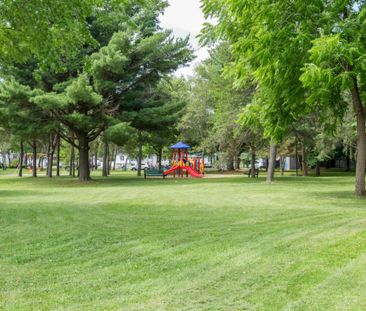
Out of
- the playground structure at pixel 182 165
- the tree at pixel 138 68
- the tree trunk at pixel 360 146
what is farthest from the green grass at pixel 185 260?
the playground structure at pixel 182 165

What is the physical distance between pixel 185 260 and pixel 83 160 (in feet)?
75.7

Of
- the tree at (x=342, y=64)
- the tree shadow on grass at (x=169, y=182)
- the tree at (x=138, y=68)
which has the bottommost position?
the tree shadow on grass at (x=169, y=182)

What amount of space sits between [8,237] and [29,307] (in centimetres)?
395

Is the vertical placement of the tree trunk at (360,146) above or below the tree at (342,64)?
below

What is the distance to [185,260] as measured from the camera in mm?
5871

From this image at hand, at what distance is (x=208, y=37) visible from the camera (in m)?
15.1

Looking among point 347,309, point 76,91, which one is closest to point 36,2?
point 347,309

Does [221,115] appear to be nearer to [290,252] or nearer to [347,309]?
[290,252]

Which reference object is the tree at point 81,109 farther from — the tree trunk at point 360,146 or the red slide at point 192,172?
the tree trunk at point 360,146

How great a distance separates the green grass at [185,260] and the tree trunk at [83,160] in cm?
1715

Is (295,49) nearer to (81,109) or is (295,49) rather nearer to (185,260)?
(185,260)

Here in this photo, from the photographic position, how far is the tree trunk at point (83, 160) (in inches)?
1090

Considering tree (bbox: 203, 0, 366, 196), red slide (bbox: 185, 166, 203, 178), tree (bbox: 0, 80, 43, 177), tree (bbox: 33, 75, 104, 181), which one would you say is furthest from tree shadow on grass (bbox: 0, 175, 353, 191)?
A: tree (bbox: 203, 0, 366, 196)

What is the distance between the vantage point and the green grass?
14.3 feet
